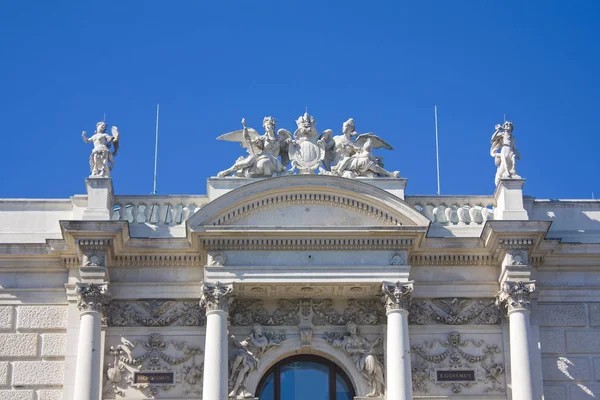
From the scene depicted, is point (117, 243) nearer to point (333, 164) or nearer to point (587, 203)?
point (333, 164)

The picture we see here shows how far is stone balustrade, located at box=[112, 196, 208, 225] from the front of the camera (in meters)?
38.5

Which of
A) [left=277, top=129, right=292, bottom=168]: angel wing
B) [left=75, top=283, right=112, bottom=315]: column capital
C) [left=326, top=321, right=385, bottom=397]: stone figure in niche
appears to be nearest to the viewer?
[left=75, top=283, right=112, bottom=315]: column capital

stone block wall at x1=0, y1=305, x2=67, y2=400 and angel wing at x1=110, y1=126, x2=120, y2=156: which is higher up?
angel wing at x1=110, y1=126, x2=120, y2=156

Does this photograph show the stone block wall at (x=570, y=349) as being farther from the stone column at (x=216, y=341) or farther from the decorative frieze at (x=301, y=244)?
the stone column at (x=216, y=341)

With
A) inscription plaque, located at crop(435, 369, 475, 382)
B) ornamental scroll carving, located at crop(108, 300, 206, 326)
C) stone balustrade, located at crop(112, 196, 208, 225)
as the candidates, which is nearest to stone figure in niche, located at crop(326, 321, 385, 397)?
inscription plaque, located at crop(435, 369, 475, 382)

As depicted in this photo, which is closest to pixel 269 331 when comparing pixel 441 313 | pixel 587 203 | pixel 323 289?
pixel 323 289

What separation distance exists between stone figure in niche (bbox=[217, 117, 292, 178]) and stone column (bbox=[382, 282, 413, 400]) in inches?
160

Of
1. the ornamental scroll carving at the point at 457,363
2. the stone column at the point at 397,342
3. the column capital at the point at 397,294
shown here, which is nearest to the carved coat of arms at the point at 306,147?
the column capital at the point at 397,294

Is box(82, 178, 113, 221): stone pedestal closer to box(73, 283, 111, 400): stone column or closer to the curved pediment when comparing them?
box(73, 283, 111, 400): stone column

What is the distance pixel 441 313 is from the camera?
124 feet

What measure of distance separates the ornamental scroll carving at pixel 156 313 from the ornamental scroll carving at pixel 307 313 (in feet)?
2.83

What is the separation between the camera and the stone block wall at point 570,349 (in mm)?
37438

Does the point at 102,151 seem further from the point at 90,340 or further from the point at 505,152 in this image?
the point at 505,152

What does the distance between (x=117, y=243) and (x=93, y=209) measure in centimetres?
104
